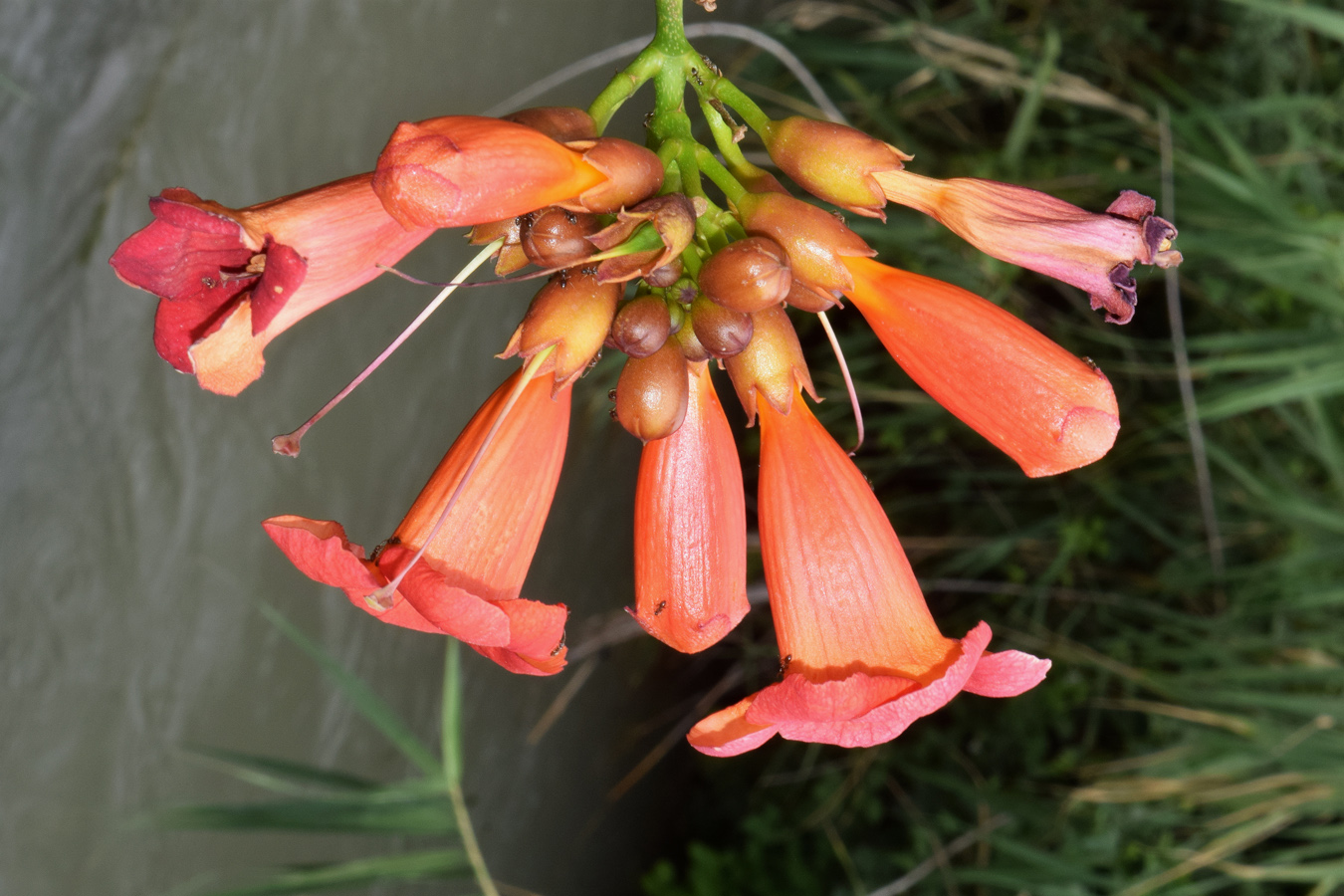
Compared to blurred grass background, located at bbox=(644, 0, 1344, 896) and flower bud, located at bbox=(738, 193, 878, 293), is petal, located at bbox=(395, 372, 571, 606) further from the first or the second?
blurred grass background, located at bbox=(644, 0, 1344, 896)

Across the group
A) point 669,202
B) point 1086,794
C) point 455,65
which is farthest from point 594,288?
point 1086,794

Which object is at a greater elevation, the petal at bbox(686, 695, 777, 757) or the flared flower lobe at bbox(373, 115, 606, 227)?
the flared flower lobe at bbox(373, 115, 606, 227)

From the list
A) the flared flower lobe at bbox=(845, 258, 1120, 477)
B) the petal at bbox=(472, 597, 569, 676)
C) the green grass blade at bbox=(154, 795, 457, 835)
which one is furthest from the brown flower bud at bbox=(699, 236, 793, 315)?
the green grass blade at bbox=(154, 795, 457, 835)

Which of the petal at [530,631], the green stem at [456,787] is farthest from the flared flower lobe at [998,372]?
the green stem at [456,787]

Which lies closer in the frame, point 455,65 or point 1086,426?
point 1086,426

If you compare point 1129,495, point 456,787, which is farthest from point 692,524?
point 1129,495

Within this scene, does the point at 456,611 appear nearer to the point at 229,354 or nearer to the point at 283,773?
the point at 229,354

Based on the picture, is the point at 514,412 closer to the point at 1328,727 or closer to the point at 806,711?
the point at 806,711
